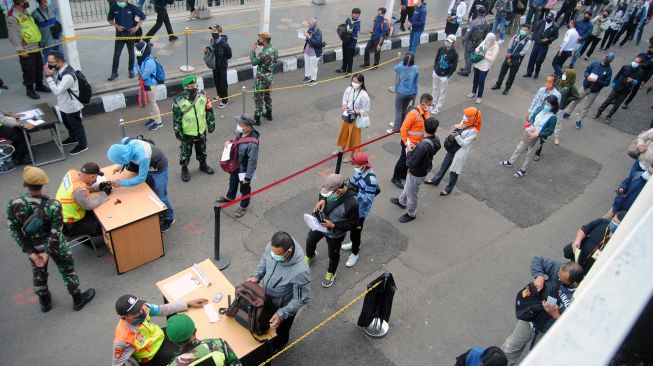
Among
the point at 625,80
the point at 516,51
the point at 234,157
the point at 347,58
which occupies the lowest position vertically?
the point at 234,157

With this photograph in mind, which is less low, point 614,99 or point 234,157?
point 614,99

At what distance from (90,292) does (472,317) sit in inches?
190

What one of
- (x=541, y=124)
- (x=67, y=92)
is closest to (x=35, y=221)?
(x=67, y=92)

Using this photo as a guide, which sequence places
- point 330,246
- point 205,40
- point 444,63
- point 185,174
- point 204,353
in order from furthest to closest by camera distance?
1. point 205,40
2. point 444,63
3. point 185,174
4. point 330,246
5. point 204,353

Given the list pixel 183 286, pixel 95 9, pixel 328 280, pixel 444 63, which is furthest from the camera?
pixel 95 9

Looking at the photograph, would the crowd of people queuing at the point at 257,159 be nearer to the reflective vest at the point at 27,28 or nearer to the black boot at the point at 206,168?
the reflective vest at the point at 27,28

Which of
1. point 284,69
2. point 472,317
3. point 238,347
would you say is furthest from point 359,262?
point 284,69

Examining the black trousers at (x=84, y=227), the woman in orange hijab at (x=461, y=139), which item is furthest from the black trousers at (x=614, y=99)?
the black trousers at (x=84, y=227)

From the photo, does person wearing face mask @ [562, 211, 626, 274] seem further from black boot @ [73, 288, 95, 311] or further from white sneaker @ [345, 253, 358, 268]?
black boot @ [73, 288, 95, 311]

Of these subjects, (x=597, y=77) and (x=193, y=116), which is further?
(x=597, y=77)

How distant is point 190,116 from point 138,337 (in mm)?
3835

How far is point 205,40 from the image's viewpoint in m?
12.9

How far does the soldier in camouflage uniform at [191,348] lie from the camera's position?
345 cm

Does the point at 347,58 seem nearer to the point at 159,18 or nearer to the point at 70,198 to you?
the point at 159,18
